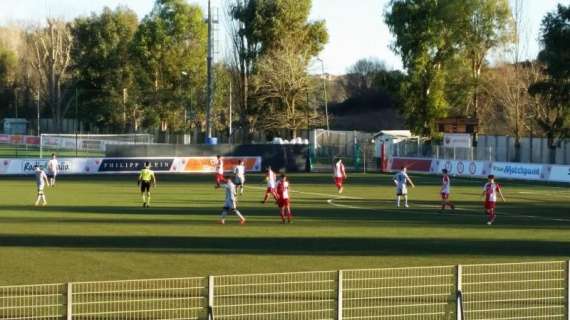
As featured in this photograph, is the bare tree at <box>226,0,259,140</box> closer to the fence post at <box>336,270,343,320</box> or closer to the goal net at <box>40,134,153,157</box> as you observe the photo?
the goal net at <box>40,134,153,157</box>

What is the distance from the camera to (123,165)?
205 ft

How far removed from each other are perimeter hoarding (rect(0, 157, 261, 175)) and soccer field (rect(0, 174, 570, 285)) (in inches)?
490

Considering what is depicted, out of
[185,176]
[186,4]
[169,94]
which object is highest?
[186,4]

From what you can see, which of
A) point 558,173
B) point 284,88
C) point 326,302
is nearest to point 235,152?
point 284,88

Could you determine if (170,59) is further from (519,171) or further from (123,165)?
(519,171)

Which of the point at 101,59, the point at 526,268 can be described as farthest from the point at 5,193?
the point at 101,59

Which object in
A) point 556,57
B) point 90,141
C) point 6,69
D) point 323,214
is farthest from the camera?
point 6,69

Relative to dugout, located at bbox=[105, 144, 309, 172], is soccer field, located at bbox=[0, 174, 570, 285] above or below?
below

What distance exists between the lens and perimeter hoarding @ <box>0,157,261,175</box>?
59375 mm

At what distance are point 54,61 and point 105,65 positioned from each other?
6.26 m

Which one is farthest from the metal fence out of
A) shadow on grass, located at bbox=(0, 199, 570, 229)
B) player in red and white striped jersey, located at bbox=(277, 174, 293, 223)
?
shadow on grass, located at bbox=(0, 199, 570, 229)

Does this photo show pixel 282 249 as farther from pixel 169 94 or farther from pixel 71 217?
pixel 169 94

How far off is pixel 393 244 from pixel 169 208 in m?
13.3

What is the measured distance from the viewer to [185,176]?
61094mm
